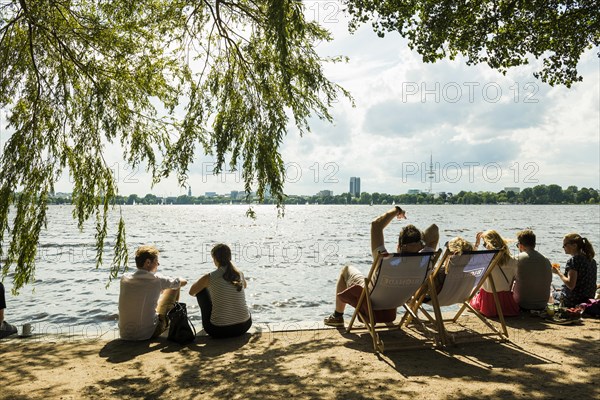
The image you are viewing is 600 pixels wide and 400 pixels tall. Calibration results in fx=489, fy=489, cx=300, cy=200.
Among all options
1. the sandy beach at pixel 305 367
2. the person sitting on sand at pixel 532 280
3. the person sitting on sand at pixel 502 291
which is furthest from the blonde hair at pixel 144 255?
the person sitting on sand at pixel 532 280

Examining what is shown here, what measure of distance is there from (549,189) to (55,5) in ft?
447

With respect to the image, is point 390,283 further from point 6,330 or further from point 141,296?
point 6,330

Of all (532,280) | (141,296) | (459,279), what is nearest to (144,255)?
(141,296)

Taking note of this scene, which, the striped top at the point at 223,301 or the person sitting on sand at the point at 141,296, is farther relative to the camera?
the striped top at the point at 223,301

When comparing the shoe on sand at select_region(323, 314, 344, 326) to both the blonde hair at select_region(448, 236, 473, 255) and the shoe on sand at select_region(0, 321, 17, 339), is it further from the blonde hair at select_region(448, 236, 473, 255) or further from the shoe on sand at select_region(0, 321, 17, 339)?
the shoe on sand at select_region(0, 321, 17, 339)

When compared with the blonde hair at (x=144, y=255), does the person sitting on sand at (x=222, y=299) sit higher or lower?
lower

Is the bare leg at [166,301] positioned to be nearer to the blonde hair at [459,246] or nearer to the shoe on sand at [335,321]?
the shoe on sand at [335,321]

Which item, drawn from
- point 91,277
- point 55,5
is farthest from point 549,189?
point 55,5

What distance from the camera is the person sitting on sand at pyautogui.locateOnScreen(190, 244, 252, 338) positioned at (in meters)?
6.22

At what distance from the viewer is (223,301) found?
6238mm

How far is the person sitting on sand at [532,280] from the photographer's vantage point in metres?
7.00

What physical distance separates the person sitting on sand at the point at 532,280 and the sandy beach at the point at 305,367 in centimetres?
59

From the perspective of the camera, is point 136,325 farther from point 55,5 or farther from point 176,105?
point 55,5

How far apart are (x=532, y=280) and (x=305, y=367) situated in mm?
3903
